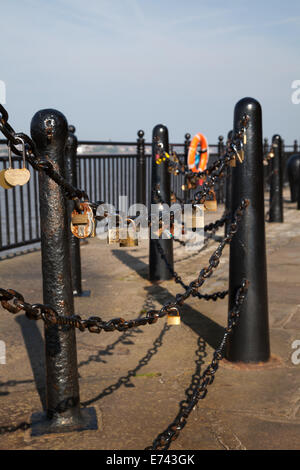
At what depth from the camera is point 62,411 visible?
2.70m

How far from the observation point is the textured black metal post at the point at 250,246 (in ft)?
11.2

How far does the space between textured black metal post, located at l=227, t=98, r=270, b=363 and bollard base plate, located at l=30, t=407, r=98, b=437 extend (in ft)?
3.89

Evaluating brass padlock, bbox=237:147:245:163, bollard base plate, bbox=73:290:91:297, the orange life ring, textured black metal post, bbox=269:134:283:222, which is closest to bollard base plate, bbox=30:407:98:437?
brass padlock, bbox=237:147:245:163

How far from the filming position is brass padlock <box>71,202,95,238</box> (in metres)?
2.55

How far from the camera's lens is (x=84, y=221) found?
101 inches

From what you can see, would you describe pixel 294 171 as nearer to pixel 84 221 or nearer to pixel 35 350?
pixel 35 350

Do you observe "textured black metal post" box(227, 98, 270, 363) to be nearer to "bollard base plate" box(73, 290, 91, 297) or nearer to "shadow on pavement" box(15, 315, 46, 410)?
"shadow on pavement" box(15, 315, 46, 410)

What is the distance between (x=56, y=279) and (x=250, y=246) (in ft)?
4.68

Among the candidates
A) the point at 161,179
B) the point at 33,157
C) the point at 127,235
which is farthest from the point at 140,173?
the point at 33,157

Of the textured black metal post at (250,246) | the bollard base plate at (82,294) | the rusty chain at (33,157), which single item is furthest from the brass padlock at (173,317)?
the bollard base plate at (82,294)
